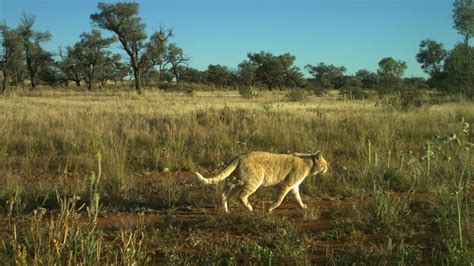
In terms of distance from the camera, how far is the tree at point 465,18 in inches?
773

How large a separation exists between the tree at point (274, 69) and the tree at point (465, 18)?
38727 mm

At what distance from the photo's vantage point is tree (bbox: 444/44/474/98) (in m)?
18.1

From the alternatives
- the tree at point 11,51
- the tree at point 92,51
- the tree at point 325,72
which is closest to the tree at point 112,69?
the tree at point 92,51

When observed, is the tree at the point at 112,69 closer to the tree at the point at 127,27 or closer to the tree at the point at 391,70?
the tree at the point at 127,27

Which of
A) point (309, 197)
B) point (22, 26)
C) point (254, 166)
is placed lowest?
point (309, 197)

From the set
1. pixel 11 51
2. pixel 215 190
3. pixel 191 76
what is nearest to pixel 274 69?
pixel 191 76

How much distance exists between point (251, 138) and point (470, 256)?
6635mm

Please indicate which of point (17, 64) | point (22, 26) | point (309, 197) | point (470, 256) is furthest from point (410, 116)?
point (22, 26)

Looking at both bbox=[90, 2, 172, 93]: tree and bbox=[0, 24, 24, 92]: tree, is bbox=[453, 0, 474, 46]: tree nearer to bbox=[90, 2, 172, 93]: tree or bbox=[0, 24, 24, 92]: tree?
bbox=[90, 2, 172, 93]: tree

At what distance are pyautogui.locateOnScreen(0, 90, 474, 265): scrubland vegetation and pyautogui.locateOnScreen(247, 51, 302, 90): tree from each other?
48.1m

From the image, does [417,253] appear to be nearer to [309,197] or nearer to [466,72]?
[309,197]

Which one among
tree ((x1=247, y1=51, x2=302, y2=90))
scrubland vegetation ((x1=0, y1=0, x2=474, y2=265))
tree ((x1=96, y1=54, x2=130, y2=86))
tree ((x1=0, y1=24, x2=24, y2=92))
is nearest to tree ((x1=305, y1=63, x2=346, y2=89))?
tree ((x1=247, y1=51, x2=302, y2=90))

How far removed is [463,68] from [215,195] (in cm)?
1609

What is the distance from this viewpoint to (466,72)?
18531mm
